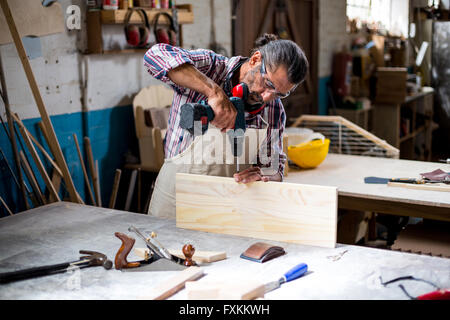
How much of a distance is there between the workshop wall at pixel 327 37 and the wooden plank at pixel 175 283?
18.2ft

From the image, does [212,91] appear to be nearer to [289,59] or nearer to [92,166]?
[289,59]

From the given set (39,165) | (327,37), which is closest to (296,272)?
(39,165)

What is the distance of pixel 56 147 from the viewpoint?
10.4 ft

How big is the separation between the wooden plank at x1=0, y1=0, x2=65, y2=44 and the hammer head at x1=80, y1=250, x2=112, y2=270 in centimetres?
175

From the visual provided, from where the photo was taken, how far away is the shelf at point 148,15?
363cm

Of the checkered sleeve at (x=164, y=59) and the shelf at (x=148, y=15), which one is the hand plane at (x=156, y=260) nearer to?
the checkered sleeve at (x=164, y=59)

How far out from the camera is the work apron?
8.35ft

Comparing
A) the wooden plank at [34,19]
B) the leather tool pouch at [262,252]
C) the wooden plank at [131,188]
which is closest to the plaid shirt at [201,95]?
the leather tool pouch at [262,252]

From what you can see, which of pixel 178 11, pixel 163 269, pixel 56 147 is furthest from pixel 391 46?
pixel 163 269

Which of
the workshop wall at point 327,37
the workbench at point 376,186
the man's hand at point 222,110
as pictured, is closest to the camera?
the man's hand at point 222,110

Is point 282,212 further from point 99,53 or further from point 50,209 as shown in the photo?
point 99,53

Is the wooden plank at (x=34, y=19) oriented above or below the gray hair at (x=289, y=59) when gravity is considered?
above

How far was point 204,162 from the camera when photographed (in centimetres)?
258

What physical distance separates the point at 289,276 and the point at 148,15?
9.32ft
